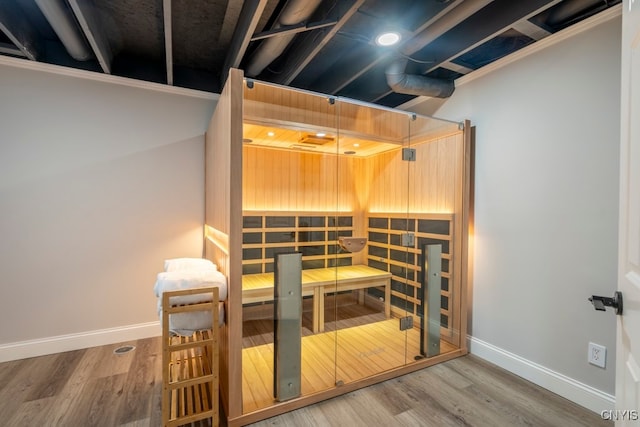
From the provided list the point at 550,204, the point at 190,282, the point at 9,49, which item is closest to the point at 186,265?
the point at 190,282

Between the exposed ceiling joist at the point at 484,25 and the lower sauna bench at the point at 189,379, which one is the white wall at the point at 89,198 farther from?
the exposed ceiling joist at the point at 484,25

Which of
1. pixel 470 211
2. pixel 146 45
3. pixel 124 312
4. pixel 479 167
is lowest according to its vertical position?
pixel 124 312

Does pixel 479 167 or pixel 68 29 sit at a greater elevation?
pixel 68 29

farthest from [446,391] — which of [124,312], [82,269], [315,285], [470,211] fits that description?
[82,269]

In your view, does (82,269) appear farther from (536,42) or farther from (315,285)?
(536,42)

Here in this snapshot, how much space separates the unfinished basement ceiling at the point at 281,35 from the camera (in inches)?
73.9

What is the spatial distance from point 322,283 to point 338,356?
0.61 meters

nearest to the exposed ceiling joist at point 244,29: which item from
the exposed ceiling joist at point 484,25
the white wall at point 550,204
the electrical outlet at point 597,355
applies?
the exposed ceiling joist at point 484,25

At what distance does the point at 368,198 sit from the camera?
2.59 metres

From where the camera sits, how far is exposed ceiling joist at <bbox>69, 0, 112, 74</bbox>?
5.88 feet

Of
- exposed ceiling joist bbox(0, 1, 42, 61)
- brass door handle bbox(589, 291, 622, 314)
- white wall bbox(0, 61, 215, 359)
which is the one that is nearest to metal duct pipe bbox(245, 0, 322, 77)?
white wall bbox(0, 61, 215, 359)

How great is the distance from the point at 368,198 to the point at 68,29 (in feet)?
8.39

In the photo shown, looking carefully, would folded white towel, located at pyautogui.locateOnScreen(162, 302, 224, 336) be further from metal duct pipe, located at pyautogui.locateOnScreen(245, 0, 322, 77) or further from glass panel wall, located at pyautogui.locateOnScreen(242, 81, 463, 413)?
metal duct pipe, located at pyautogui.locateOnScreen(245, 0, 322, 77)

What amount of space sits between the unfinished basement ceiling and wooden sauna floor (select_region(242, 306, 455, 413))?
2.15 metres
